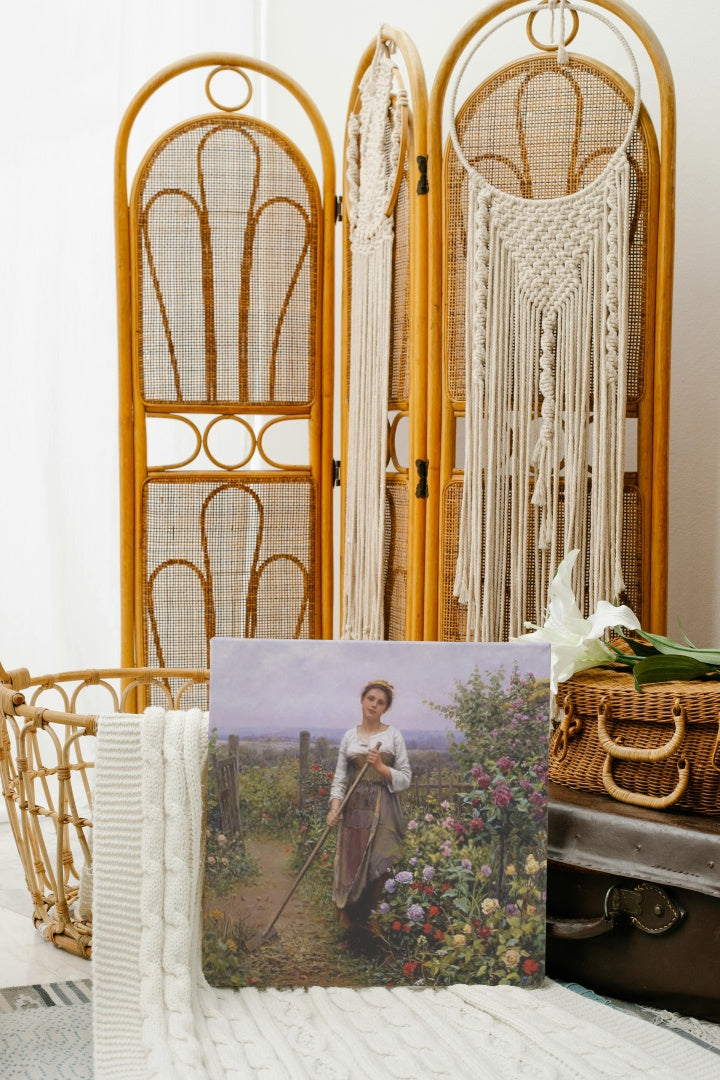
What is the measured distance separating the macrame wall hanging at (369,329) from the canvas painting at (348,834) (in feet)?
1.98

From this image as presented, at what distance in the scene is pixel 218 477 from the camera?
154 centimetres

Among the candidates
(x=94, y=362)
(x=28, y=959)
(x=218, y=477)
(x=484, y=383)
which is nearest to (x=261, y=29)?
(x=94, y=362)

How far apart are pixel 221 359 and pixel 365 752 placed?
2.74ft

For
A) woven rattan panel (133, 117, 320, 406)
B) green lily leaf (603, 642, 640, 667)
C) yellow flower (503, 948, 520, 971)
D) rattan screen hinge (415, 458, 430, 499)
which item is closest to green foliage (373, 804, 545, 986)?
yellow flower (503, 948, 520, 971)

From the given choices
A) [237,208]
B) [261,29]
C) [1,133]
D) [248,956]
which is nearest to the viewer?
[248,956]

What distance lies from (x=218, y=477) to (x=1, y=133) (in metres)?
0.75

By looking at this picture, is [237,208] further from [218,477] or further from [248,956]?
[248,956]

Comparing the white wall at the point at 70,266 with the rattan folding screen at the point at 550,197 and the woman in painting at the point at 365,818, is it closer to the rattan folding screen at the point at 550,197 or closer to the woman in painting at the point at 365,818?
the rattan folding screen at the point at 550,197

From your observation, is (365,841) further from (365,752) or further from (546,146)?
(546,146)

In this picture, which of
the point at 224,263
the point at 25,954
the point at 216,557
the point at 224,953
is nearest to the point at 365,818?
the point at 224,953

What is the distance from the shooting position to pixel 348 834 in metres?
0.84

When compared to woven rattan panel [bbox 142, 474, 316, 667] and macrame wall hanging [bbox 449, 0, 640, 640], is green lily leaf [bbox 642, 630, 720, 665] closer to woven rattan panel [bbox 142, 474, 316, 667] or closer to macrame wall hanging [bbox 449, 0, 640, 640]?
macrame wall hanging [bbox 449, 0, 640, 640]

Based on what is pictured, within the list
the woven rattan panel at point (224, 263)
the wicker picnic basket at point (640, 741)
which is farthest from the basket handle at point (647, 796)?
→ the woven rattan panel at point (224, 263)

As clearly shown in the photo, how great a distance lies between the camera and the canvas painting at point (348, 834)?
0.84 m
